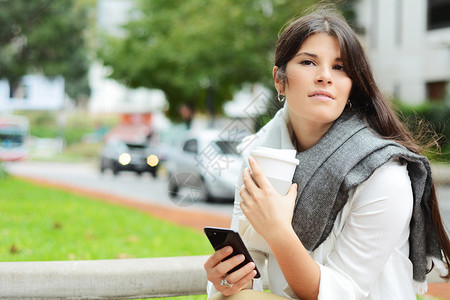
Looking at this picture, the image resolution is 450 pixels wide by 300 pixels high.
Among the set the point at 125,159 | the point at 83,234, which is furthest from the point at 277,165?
the point at 125,159

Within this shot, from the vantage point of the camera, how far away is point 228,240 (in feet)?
5.26

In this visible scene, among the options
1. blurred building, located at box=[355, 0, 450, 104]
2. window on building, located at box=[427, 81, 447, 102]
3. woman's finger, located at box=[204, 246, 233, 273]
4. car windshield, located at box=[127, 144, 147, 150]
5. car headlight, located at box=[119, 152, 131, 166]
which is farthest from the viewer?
car windshield, located at box=[127, 144, 147, 150]

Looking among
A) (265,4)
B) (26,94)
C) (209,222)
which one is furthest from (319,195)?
(26,94)

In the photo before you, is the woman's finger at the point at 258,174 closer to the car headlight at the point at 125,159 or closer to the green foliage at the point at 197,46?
the green foliage at the point at 197,46

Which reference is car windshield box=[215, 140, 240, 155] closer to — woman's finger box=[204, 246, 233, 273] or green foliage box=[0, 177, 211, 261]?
woman's finger box=[204, 246, 233, 273]

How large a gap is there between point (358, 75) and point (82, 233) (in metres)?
4.47

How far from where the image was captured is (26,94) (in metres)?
27.7

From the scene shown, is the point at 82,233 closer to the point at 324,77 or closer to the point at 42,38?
the point at 324,77

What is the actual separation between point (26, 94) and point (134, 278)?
89.5ft

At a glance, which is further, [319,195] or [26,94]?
[26,94]

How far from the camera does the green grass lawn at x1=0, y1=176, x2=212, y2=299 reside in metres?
4.52

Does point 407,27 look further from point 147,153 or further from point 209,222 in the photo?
point 209,222

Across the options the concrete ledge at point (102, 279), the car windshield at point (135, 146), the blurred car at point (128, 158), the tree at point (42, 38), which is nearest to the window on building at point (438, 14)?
the blurred car at point (128, 158)

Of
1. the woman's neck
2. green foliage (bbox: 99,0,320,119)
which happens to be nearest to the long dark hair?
the woman's neck
